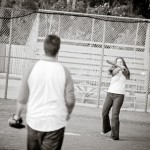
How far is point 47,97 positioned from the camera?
4562 millimetres

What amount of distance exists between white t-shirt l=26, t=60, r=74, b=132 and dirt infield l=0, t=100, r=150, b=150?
339 centimetres

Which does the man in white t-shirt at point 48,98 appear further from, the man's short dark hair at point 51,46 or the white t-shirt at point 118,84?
the white t-shirt at point 118,84

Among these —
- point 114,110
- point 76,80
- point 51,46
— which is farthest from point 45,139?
point 76,80

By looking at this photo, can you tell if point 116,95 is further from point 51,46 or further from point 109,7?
point 109,7

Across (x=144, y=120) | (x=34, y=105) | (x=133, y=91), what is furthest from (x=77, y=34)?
(x=34, y=105)

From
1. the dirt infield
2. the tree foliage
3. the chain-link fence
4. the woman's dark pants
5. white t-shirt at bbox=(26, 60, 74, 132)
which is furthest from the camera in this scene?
the tree foliage

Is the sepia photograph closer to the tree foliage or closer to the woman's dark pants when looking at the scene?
the woman's dark pants

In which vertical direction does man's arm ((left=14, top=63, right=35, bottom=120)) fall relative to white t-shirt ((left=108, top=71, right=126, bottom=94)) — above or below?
above

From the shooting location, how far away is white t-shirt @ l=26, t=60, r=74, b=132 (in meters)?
4.54

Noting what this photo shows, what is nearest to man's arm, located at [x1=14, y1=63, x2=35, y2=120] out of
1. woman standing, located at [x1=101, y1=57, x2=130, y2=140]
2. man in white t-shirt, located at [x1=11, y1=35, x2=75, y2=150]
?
man in white t-shirt, located at [x1=11, y1=35, x2=75, y2=150]

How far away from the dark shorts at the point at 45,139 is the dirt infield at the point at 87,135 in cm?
324

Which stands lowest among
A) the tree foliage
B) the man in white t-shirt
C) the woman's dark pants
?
the woman's dark pants

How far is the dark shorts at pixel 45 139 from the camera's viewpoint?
4.56 meters

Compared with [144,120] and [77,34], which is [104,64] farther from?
[144,120]
